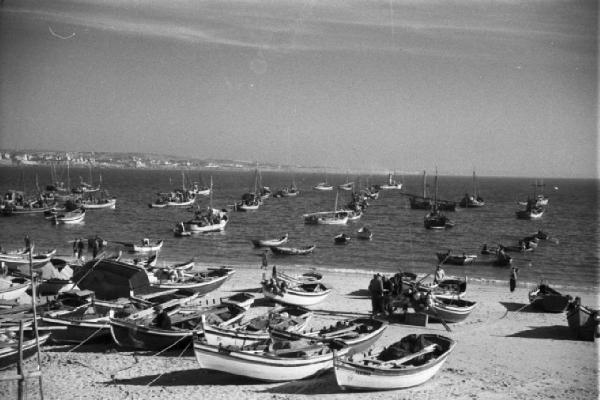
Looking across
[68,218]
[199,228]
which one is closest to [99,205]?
[68,218]

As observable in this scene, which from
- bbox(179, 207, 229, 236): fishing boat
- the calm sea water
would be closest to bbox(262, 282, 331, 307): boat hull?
the calm sea water

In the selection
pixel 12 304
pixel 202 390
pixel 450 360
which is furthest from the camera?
pixel 12 304

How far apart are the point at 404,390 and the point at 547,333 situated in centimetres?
889

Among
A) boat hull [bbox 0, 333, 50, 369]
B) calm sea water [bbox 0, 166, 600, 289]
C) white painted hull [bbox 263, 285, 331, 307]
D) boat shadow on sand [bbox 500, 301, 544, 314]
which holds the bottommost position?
calm sea water [bbox 0, 166, 600, 289]

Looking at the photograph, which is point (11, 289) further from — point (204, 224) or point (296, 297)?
point (204, 224)

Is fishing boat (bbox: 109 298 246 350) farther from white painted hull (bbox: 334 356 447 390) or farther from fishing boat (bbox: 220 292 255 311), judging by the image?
white painted hull (bbox: 334 356 447 390)

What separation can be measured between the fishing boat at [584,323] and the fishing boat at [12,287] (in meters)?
21.1

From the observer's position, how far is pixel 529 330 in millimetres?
20203

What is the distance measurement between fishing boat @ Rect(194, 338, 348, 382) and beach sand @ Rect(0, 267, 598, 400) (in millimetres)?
361

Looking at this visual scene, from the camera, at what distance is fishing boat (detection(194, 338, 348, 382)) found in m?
13.2

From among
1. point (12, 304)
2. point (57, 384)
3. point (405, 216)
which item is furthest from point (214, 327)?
point (405, 216)

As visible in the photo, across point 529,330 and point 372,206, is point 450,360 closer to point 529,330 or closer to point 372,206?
point 529,330

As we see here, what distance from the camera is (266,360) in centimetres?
1346

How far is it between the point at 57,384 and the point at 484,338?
13951mm
